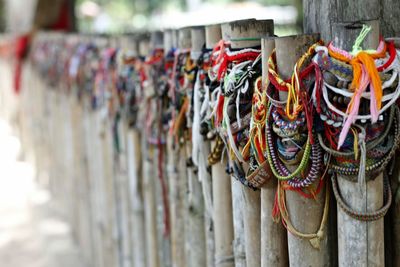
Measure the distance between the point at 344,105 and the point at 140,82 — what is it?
154cm

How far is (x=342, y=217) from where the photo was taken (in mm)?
1649

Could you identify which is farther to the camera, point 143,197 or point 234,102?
point 143,197

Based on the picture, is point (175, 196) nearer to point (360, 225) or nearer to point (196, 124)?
point (196, 124)

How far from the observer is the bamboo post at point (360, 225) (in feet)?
5.22

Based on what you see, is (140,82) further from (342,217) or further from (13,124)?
(13,124)

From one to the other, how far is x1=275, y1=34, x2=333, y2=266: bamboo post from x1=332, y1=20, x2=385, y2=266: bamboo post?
0.08 m

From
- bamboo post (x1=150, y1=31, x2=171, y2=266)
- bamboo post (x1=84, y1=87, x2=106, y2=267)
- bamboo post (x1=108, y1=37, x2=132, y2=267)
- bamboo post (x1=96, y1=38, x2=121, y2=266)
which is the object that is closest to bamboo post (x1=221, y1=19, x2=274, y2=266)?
bamboo post (x1=150, y1=31, x2=171, y2=266)

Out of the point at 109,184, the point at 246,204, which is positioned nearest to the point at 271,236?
the point at 246,204

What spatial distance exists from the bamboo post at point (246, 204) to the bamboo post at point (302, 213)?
0.21m

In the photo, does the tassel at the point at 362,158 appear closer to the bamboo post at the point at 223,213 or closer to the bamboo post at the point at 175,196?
the bamboo post at the point at 223,213

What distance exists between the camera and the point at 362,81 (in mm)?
1487

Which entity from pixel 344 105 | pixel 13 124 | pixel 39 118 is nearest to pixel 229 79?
pixel 344 105

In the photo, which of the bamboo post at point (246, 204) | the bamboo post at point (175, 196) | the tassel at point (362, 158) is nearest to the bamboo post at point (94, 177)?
the bamboo post at point (175, 196)

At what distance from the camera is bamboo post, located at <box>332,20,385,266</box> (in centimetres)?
159
